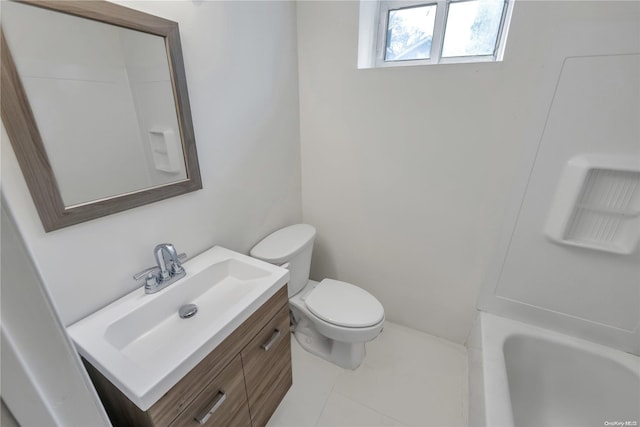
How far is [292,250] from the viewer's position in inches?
57.7

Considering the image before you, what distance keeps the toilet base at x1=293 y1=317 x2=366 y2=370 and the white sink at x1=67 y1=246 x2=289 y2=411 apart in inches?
29.4

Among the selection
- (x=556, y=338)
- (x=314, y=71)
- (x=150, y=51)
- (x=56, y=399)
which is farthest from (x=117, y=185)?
(x=556, y=338)

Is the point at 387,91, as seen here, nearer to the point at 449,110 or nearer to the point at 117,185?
the point at 449,110

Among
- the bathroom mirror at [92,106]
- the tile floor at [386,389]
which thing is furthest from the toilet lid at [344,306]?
the bathroom mirror at [92,106]

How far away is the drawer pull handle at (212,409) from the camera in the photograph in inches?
31.7

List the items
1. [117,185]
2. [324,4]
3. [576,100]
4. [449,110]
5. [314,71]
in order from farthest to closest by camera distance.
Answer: [314,71]
[324,4]
[449,110]
[576,100]
[117,185]

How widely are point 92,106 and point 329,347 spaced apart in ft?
5.27

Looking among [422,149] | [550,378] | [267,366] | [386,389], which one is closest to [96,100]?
[267,366]

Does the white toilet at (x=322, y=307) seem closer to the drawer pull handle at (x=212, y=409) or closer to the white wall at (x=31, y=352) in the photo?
the drawer pull handle at (x=212, y=409)

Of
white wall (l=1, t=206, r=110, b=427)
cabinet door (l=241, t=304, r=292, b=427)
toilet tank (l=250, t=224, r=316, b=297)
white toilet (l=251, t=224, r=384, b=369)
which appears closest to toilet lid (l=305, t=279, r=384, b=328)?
white toilet (l=251, t=224, r=384, b=369)

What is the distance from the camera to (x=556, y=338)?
4.36ft

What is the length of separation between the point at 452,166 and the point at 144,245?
1.43 meters

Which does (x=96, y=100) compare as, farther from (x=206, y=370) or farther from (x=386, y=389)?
(x=386, y=389)

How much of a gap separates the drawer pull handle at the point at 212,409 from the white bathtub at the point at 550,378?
39.3 inches
